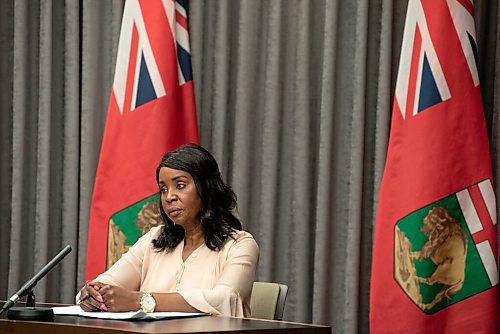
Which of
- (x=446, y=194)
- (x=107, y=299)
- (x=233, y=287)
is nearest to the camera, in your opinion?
(x=107, y=299)

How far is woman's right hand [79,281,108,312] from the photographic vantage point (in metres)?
2.96

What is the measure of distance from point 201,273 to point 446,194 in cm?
114

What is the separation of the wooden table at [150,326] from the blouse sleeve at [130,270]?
0.75 m

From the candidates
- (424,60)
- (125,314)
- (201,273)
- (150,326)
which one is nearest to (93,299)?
(125,314)

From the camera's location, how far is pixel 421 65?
394cm

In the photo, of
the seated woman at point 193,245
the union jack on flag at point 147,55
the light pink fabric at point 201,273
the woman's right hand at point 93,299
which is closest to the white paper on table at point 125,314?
the woman's right hand at point 93,299

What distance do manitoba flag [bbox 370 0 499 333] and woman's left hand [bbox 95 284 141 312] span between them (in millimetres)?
1403

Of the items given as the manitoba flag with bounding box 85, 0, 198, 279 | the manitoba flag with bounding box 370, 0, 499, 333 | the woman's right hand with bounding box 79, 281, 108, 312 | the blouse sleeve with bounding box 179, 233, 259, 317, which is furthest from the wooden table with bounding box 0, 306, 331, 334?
the manitoba flag with bounding box 85, 0, 198, 279

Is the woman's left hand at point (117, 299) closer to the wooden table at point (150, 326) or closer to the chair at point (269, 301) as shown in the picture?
the wooden table at point (150, 326)

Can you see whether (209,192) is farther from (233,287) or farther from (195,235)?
(233,287)

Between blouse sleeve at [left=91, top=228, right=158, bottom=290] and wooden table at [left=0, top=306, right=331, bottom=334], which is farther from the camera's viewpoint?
blouse sleeve at [left=91, top=228, right=158, bottom=290]

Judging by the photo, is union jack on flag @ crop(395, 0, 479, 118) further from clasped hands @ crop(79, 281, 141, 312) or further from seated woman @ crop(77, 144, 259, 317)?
clasped hands @ crop(79, 281, 141, 312)

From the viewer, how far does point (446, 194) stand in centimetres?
390

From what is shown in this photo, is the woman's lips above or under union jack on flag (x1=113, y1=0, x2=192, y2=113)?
under
